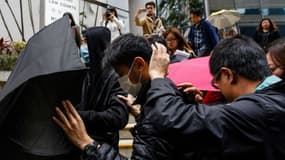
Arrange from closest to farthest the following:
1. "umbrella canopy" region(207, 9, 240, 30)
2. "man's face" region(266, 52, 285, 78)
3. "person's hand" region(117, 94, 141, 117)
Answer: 1. "man's face" region(266, 52, 285, 78)
2. "person's hand" region(117, 94, 141, 117)
3. "umbrella canopy" region(207, 9, 240, 30)

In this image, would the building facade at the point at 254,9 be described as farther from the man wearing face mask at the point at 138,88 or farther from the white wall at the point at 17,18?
the man wearing face mask at the point at 138,88

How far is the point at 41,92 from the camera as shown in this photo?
191 cm

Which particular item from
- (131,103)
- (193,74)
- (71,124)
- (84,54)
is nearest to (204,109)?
(71,124)

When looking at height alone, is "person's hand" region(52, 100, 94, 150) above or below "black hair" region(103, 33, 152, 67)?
below

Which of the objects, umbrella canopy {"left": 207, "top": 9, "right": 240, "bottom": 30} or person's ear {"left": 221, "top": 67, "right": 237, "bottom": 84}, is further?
umbrella canopy {"left": 207, "top": 9, "right": 240, "bottom": 30}

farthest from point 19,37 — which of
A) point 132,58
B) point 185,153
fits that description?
point 185,153

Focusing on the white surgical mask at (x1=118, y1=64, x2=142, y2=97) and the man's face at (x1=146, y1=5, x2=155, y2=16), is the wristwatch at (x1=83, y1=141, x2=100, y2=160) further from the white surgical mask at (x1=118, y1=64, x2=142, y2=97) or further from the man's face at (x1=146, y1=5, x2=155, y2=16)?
the man's face at (x1=146, y1=5, x2=155, y2=16)

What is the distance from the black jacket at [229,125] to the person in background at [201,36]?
16.1ft

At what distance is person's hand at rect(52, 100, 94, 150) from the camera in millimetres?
1909

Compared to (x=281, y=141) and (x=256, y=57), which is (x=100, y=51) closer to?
(x=256, y=57)

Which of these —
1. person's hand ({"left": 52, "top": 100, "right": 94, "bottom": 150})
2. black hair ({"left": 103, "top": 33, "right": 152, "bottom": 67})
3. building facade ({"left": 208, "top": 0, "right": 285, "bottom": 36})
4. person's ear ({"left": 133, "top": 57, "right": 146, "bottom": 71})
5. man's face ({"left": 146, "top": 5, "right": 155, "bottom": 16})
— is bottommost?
person's hand ({"left": 52, "top": 100, "right": 94, "bottom": 150})

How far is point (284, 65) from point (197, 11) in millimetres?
4990

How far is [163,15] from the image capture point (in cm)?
1178

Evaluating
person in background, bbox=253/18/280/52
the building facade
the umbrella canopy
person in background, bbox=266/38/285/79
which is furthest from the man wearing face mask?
the building facade
